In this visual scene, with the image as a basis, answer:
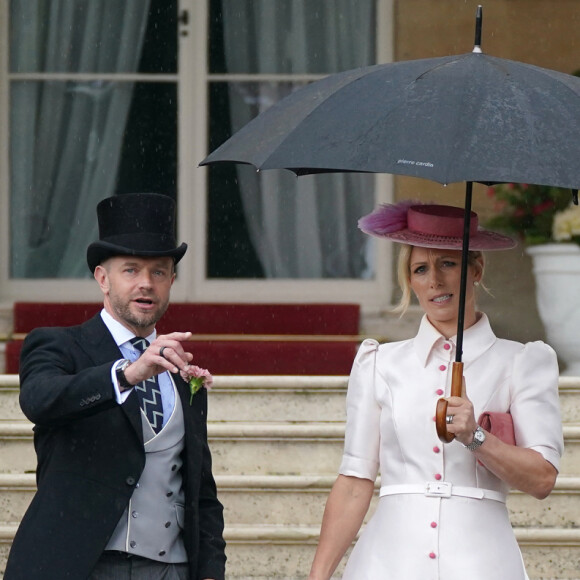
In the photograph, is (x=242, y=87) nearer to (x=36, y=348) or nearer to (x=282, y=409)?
(x=282, y=409)

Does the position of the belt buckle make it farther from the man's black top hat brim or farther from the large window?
the large window

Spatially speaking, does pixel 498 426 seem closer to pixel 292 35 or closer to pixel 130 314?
pixel 130 314

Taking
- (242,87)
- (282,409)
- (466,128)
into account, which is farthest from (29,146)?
(466,128)

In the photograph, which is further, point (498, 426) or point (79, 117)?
point (79, 117)

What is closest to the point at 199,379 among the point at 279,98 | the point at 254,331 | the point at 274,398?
the point at 274,398

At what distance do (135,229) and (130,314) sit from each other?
0.24 metres

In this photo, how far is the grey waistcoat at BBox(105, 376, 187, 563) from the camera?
12.0 ft

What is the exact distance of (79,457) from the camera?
3650 mm

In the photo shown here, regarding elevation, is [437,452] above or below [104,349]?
below

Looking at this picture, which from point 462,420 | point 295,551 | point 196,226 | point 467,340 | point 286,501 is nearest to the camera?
point 462,420

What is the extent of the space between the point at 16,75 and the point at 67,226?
93cm

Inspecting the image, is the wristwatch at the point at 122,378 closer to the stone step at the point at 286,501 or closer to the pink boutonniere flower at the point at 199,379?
the pink boutonniere flower at the point at 199,379

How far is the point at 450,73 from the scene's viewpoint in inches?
140

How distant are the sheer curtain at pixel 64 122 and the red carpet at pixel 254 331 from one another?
0.76m
